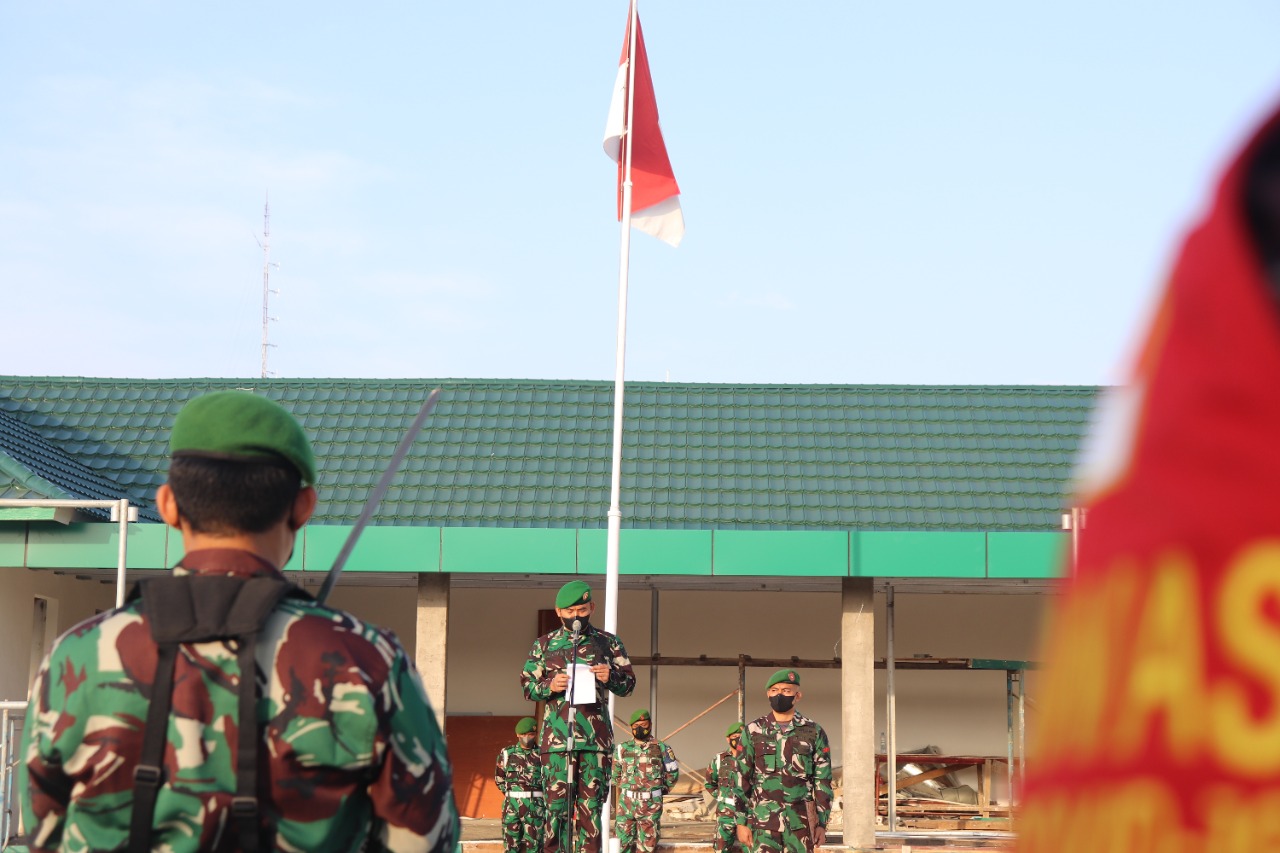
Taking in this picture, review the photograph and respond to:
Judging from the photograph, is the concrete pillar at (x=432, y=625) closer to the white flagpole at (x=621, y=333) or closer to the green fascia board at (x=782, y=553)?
the white flagpole at (x=621, y=333)

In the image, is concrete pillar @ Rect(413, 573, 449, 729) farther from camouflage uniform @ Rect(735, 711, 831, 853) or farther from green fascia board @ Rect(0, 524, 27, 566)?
camouflage uniform @ Rect(735, 711, 831, 853)

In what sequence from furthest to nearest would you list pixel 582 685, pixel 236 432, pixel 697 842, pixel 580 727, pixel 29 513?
1. pixel 697 842
2. pixel 29 513
3. pixel 580 727
4. pixel 582 685
5. pixel 236 432

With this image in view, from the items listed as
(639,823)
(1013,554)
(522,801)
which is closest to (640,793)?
(639,823)

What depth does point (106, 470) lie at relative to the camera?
1908cm

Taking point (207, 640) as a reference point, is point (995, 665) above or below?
above

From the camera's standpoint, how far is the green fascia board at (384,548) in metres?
16.0

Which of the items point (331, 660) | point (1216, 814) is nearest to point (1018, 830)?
point (1216, 814)

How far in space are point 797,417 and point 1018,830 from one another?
1999 cm

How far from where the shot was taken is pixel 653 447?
20094 mm

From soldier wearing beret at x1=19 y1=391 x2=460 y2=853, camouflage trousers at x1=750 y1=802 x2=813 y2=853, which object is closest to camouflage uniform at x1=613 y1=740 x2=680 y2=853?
camouflage trousers at x1=750 y1=802 x2=813 y2=853

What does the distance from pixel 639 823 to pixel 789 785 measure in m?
5.29

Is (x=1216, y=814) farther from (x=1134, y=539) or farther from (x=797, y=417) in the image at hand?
(x=797, y=417)

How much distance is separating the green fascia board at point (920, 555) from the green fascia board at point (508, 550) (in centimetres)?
311

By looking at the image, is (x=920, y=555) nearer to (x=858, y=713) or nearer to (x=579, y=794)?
(x=858, y=713)
